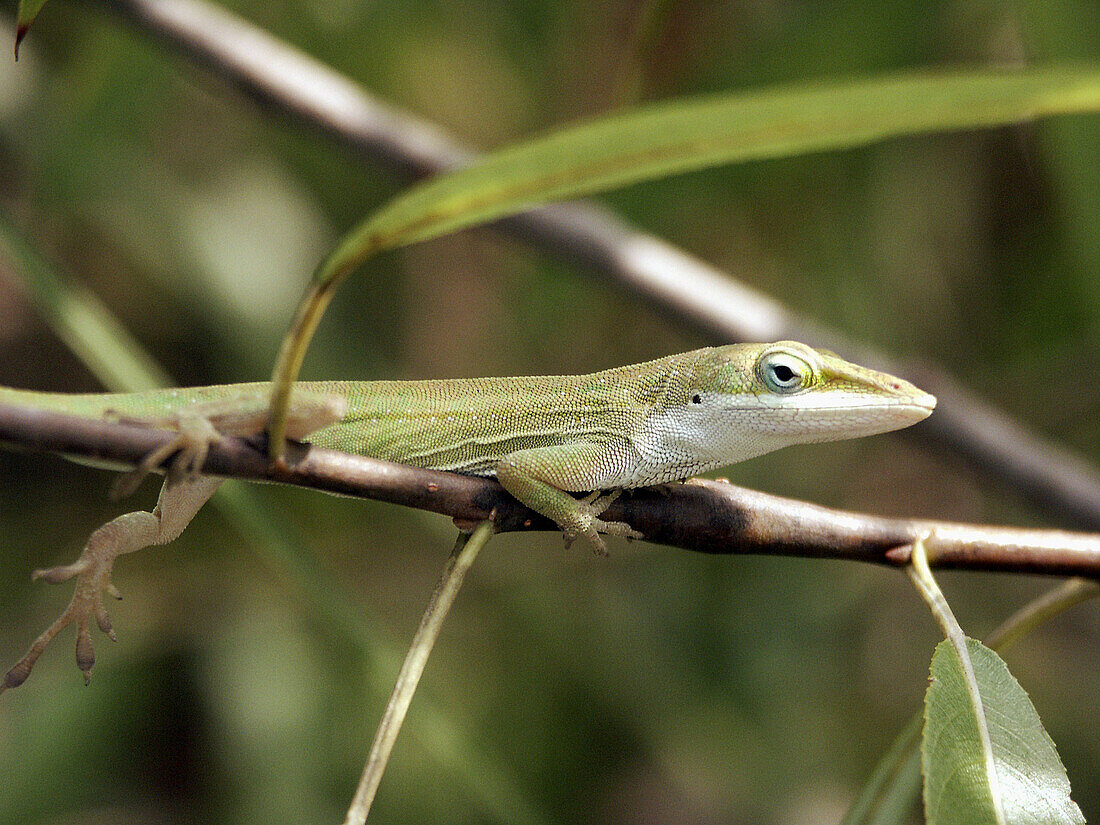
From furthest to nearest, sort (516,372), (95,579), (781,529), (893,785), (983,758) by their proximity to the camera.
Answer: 1. (516,372)
2. (95,579)
3. (893,785)
4. (781,529)
5. (983,758)

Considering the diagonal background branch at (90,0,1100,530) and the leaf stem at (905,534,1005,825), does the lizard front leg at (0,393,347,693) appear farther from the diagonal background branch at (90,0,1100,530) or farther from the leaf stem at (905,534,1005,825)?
the diagonal background branch at (90,0,1100,530)

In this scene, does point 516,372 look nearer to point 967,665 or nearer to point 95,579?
point 95,579

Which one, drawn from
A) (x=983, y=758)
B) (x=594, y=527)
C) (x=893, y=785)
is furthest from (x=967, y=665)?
(x=594, y=527)

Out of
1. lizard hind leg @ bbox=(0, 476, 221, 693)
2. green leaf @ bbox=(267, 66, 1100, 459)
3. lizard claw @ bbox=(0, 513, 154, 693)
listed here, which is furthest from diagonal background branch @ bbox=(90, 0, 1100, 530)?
green leaf @ bbox=(267, 66, 1100, 459)

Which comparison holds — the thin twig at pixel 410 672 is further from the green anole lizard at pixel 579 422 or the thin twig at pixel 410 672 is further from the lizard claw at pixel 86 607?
the lizard claw at pixel 86 607

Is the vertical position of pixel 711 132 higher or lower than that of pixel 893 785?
higher

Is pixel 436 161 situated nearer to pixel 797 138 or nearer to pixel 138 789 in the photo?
pixel 797 138

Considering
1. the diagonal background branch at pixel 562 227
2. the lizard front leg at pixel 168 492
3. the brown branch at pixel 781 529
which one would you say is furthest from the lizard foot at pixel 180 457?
the diagonal background branch at pixel 562 227
